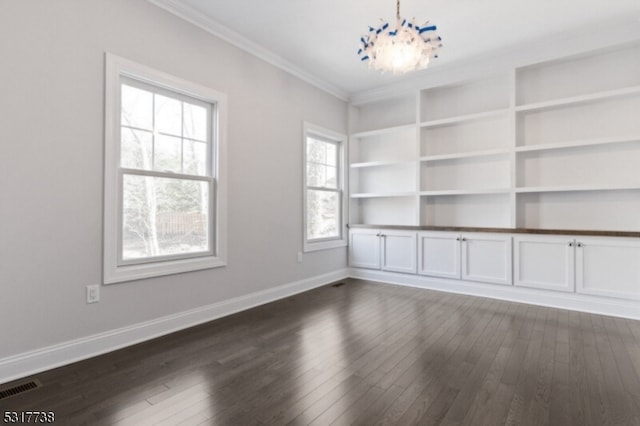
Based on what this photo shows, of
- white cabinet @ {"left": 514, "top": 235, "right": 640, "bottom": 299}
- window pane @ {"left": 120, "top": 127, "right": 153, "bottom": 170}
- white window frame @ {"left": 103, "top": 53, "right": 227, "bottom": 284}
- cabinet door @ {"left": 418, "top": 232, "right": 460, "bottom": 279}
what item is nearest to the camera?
white window frame @ {"left": 103, "top": 53, "right": 227, "bottom": 284}

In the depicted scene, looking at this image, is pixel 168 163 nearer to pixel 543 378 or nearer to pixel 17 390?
pixel 17 390

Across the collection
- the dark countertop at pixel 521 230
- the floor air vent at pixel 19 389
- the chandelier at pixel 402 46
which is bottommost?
the floor air vent at pixel 19 389

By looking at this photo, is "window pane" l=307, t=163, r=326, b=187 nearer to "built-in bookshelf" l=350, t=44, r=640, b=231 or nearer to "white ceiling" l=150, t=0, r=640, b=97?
"built-in bookshelf" l=350, t=44, r=640, b=231

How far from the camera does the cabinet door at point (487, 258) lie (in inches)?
153

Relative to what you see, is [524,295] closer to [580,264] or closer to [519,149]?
[580,264]

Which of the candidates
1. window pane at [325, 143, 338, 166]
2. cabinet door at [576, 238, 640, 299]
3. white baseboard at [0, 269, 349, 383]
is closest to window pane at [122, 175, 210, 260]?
white baseboard at [0, 269, 349, 383]

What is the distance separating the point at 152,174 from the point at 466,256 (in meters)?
3.69

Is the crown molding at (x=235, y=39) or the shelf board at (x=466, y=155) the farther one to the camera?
the shelf board at (x=466, y=155)

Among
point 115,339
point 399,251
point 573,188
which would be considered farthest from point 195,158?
point 573,188

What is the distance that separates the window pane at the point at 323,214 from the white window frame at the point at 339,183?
0.23ft

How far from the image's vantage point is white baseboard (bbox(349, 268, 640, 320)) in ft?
10.8

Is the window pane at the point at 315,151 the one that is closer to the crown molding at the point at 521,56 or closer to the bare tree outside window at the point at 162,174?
the crown molding at the point at 521,56

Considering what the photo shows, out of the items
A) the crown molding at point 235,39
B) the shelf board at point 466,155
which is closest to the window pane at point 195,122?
the crown molding at point 235,39

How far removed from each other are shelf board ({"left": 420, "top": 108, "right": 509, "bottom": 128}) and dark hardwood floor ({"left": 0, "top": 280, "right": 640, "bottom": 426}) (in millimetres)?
2417
